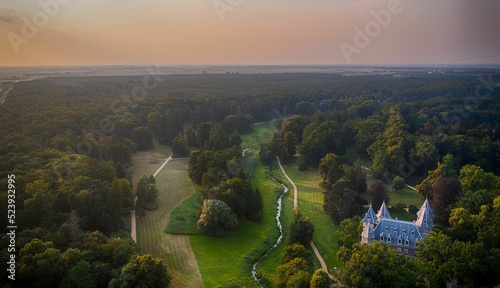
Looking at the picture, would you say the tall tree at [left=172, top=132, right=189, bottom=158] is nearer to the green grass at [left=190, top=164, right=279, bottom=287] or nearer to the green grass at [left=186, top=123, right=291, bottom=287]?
the green grass at [left=186, top=123, right=291, bottom=287]

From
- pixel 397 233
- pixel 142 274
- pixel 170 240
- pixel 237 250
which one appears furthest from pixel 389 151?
pixel 142 274

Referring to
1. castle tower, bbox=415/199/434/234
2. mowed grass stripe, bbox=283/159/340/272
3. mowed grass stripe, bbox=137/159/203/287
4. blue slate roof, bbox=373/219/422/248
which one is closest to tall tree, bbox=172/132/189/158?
mowed grass stripe, bbox=137/159/203/287

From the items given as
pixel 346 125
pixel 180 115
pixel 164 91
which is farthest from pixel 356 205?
pixel 164 91

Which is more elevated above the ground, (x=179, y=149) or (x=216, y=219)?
(x=179, y=149)

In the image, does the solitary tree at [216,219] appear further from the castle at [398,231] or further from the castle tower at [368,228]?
the castle at [398,231]

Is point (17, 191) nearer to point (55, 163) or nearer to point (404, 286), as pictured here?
point (55, 163)

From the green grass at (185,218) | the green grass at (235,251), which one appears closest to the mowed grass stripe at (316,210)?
the green grass at (235,251)

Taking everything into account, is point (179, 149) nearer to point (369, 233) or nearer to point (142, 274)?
point (369, 233)
